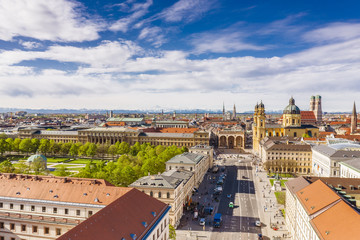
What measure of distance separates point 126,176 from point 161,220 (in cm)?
3626

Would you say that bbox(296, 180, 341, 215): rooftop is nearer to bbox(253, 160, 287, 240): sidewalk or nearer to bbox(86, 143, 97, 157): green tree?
bbox(253, 160, 287, 240): sidewalk

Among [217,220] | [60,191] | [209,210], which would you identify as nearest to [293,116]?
[209,210]

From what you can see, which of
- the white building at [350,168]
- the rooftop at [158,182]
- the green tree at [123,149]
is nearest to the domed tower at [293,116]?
the white building at [350,168]

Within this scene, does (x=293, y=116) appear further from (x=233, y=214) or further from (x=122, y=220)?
(x=122, y=220)

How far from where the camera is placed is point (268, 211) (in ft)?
252

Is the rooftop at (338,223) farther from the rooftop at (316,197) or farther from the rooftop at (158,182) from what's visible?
the rooftop at (158,182)

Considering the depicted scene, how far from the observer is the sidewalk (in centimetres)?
6366

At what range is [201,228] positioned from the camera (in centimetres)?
6625

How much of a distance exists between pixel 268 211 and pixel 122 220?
2090 inches

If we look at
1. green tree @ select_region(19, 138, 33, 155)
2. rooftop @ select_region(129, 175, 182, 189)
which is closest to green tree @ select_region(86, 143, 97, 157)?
green tree @ select_region(19, 138, 33, 155)

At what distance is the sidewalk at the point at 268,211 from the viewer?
209ft

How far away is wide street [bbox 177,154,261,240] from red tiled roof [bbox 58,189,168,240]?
19.8 m

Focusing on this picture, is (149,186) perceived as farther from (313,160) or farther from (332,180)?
(313,160)

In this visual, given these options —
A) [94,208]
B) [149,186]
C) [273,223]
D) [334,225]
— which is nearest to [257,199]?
[273,223]
